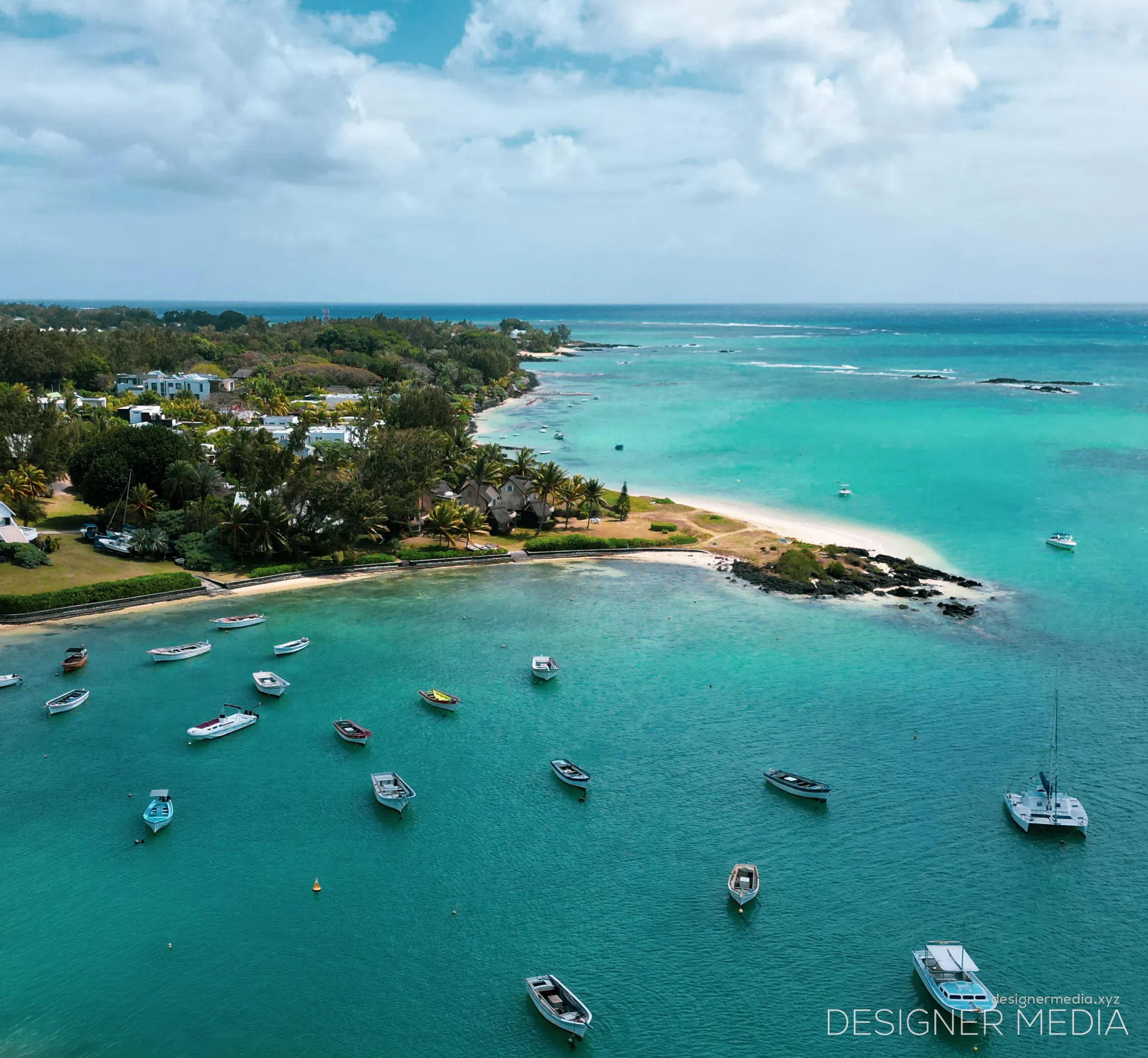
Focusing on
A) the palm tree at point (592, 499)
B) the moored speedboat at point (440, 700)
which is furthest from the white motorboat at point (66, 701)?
the palm tree at point (592, 499)

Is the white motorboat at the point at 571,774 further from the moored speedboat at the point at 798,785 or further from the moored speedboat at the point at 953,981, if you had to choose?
the moored speedboat at the point at 953,981

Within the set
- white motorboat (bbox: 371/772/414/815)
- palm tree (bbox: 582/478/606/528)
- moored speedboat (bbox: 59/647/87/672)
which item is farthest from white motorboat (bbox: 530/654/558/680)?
palm tree (bbox: 582/478/606/528)

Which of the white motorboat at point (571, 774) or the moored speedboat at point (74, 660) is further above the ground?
the moored speedboat at point (74, 660)

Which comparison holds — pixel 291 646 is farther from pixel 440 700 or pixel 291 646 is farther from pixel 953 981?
pixel 953 981

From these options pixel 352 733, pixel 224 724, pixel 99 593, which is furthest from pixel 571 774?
pixel 99 593

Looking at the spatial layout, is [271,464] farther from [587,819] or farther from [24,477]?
[587,819]

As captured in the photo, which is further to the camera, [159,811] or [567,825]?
[567,825]

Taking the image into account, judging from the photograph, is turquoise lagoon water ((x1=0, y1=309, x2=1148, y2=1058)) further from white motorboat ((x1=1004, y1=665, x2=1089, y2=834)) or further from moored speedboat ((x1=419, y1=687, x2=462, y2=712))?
moored speedboat ((x1=419, y1=687, x2=462, y2=712))
